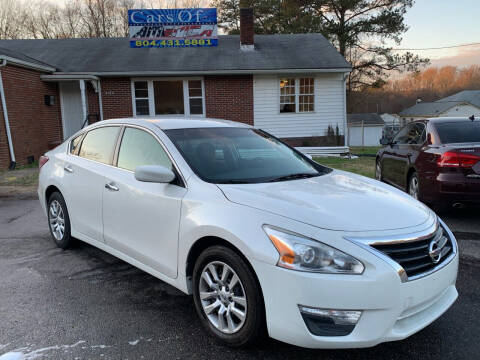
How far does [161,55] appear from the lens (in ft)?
56.4

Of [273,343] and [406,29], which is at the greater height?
[406,29]

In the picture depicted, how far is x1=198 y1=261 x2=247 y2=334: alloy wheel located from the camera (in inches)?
103

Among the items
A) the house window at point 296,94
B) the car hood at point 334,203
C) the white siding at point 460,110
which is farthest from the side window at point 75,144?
the white siding at point 460,110

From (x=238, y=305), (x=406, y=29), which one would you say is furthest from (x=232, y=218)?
(x=406, y=29)

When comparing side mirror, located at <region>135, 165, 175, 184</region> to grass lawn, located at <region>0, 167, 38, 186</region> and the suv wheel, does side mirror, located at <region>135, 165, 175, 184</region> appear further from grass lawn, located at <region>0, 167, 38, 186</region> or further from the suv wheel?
grass lawn, located at <region>0, 167, 38, 186</region>

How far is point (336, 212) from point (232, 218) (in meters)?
0.68

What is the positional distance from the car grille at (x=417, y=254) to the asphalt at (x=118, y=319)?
2.04 feet

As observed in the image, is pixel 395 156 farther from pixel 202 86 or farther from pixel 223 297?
pixel 202 86

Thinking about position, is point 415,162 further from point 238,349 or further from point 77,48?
point 77,48

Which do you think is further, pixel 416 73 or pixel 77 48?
pixel 416 73

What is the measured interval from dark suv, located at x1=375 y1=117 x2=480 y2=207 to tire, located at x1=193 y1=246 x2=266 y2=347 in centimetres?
404

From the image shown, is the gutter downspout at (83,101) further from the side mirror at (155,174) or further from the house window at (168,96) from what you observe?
the side mirror at (155,174)

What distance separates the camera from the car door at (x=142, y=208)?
309cm

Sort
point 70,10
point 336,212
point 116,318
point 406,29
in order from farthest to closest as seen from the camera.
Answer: point 70,10, point 406,29, point 116,318, point 336,212
